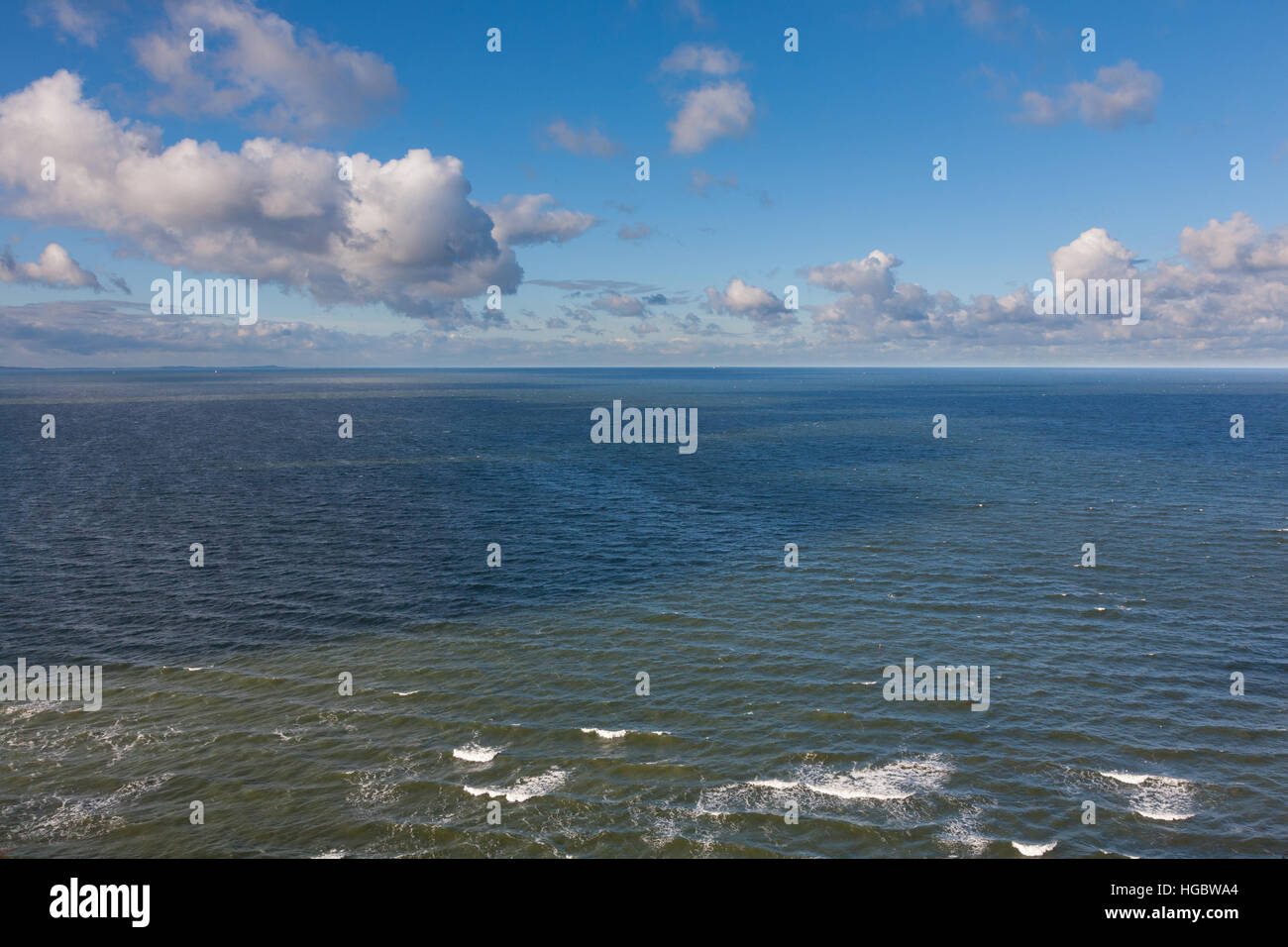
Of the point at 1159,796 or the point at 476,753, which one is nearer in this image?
the point at 1159,796

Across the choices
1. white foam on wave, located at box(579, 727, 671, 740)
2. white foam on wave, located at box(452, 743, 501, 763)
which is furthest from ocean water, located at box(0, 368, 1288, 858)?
white foam on wave, located at box(452, 743, 501, 763)

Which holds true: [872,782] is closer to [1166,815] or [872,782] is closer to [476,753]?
[1166,815]

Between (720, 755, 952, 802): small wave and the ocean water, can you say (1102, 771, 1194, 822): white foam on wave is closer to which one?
the ocean water

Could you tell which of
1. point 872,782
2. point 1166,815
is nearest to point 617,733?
point 872,782

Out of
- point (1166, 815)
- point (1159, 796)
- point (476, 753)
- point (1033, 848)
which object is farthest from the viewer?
point (476, 753)

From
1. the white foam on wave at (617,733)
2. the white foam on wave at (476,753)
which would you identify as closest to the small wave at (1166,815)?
the white foam on wave at (617,733)
